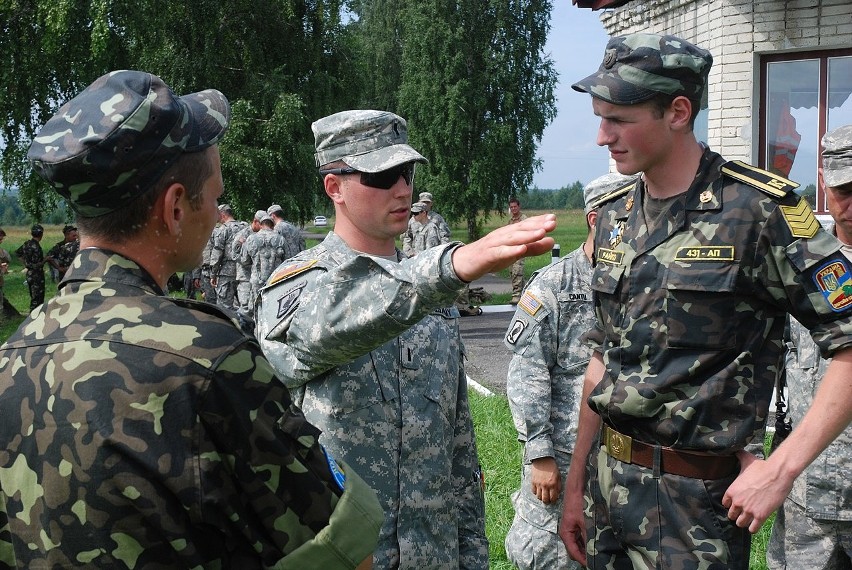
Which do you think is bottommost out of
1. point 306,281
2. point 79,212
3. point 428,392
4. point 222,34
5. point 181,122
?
point 428,392

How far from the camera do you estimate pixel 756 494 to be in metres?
2.42

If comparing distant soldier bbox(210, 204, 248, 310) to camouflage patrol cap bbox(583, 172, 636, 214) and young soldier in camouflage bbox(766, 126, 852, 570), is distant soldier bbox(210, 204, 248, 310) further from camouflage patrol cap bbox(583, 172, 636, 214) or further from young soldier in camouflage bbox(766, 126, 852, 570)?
young soldier in camouflage bbox(766, 126, 852, 570)

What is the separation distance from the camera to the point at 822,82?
8109 millimetres

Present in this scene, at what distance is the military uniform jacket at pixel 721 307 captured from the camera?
252cm

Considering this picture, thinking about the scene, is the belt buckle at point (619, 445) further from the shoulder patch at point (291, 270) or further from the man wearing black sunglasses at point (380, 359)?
the shoulder patch at point (291, 270)

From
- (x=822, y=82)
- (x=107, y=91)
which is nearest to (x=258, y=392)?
(x=107, y=91)

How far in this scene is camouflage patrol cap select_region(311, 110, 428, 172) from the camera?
268 centimetres

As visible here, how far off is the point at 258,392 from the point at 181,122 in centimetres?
50

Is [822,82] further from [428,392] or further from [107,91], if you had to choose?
[107,91]

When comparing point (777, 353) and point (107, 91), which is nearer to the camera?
point (107, 91)

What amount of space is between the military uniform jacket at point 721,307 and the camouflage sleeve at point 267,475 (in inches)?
55.2

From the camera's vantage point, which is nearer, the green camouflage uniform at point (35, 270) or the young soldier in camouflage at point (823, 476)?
the young soldier in camouflage at point (823, 476)

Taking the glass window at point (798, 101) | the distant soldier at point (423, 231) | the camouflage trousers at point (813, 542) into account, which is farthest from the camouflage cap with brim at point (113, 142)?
the distant soldier at point (423, 231)

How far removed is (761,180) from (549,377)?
127 cm
